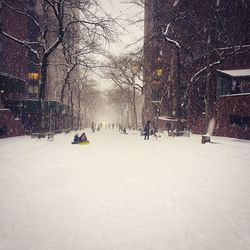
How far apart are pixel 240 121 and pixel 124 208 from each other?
20.6 metres

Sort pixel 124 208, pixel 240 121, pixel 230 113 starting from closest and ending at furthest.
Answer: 1. pixel 124 208
2. pixel 240 121
3. pixel 230 113

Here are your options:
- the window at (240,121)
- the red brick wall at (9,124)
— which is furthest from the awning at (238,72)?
the red brick wall at (9,124)

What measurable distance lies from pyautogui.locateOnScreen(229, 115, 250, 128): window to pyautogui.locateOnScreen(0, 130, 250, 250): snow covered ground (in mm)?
14536

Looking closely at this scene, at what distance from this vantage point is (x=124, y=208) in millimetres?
5137

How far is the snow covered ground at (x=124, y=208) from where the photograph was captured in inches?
151

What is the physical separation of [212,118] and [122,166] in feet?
62.2

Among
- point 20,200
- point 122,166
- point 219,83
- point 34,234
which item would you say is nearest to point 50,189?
point 20,200

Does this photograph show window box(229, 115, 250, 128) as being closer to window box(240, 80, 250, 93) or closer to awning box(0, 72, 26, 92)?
window box(240, 80, 250, 93)

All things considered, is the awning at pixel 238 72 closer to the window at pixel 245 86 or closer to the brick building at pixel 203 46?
the brick building at pixel 203 46

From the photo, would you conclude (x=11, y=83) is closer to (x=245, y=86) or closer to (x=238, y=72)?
(x=238, y=72)

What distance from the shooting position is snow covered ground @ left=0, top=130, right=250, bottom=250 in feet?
12.5

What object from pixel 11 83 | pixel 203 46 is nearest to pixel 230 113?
pixel 203 46

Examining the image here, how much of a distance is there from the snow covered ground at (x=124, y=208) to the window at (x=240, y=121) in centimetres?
1454

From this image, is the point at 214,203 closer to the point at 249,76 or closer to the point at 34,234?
the point at 34,234
